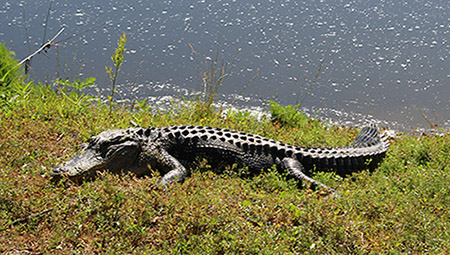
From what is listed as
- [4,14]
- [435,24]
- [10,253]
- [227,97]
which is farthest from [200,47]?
[10,253]

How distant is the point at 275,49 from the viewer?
1134 centimetres

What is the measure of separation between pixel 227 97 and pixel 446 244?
6030 mm

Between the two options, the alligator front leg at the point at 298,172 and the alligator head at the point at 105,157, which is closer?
the alligator head at the point at 105,157

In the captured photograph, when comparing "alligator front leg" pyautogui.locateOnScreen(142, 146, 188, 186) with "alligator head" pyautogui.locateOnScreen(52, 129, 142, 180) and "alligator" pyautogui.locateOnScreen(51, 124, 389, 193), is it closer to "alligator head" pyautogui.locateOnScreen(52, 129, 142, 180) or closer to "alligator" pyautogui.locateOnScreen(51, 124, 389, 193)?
"alligator" pyautogui.locateOnScreen(51, 124, 389, 193)

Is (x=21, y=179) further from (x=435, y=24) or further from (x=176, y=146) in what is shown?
(x=435, y=24)

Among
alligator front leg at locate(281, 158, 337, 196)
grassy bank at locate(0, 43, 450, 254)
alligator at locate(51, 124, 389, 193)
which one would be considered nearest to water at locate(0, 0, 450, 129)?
alligator at locate(51, 124, 389, 193)

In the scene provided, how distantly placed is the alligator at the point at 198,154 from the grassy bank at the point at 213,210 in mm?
186

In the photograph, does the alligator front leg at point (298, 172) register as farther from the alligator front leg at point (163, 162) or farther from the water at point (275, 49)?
the water at point (275, 49)

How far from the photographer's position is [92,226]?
14.9 ft

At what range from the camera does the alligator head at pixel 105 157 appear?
5305mm

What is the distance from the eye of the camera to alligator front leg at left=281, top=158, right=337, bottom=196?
572cm

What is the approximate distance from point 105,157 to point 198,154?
125 centimetres

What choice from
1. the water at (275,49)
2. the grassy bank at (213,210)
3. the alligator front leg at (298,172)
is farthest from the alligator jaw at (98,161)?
the water at (275,49)

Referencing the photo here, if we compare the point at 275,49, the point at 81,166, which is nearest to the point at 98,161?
the point at 81,166
